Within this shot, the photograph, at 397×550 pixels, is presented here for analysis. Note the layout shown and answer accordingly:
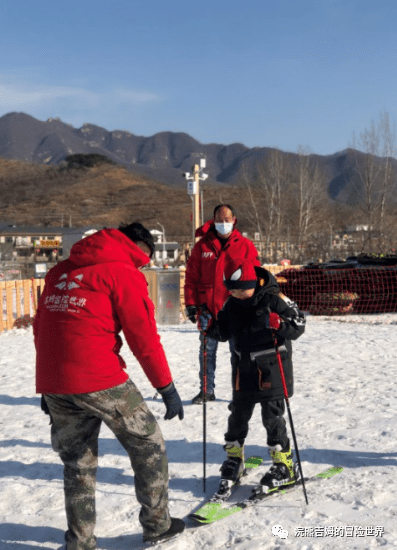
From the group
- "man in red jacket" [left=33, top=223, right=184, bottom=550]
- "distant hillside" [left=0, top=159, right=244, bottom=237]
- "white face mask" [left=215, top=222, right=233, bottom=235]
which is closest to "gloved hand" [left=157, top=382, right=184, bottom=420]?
"man in red jacket" [left=33, top=223, right=184, bottom=550]

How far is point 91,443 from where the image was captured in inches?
110

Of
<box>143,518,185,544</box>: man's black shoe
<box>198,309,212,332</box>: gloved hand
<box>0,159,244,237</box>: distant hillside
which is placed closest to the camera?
<box>143,518,185,544</box>: man's black shoe

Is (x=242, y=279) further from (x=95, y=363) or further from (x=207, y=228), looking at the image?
(x=207, y=228)

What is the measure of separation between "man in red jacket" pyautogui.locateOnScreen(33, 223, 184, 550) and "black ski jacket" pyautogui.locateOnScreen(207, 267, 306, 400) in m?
0.76

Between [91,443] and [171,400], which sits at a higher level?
[171,400]

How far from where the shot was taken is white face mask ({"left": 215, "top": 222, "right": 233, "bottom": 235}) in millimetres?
5198

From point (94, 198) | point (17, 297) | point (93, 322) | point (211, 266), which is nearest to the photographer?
point (93, 322)

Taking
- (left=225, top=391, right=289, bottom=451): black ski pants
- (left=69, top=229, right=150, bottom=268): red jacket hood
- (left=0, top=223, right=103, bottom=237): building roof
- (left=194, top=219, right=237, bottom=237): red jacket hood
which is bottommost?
(left=225, top=391, right=289, bottom=451): black ski pants

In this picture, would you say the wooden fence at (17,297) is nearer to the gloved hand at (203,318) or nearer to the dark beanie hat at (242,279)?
the gloved hand at (203,318)

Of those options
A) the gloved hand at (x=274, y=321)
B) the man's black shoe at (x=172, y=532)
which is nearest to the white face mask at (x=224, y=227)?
→ the gloved hand at (x=274, y=321)

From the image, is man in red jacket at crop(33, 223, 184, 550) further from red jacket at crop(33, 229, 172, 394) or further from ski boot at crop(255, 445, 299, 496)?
ski boot at crop(255, 445, 299, 496)

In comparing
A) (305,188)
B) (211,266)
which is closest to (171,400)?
(211,266)

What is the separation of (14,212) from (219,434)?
11602 cm

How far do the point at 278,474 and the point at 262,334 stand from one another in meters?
0.94
